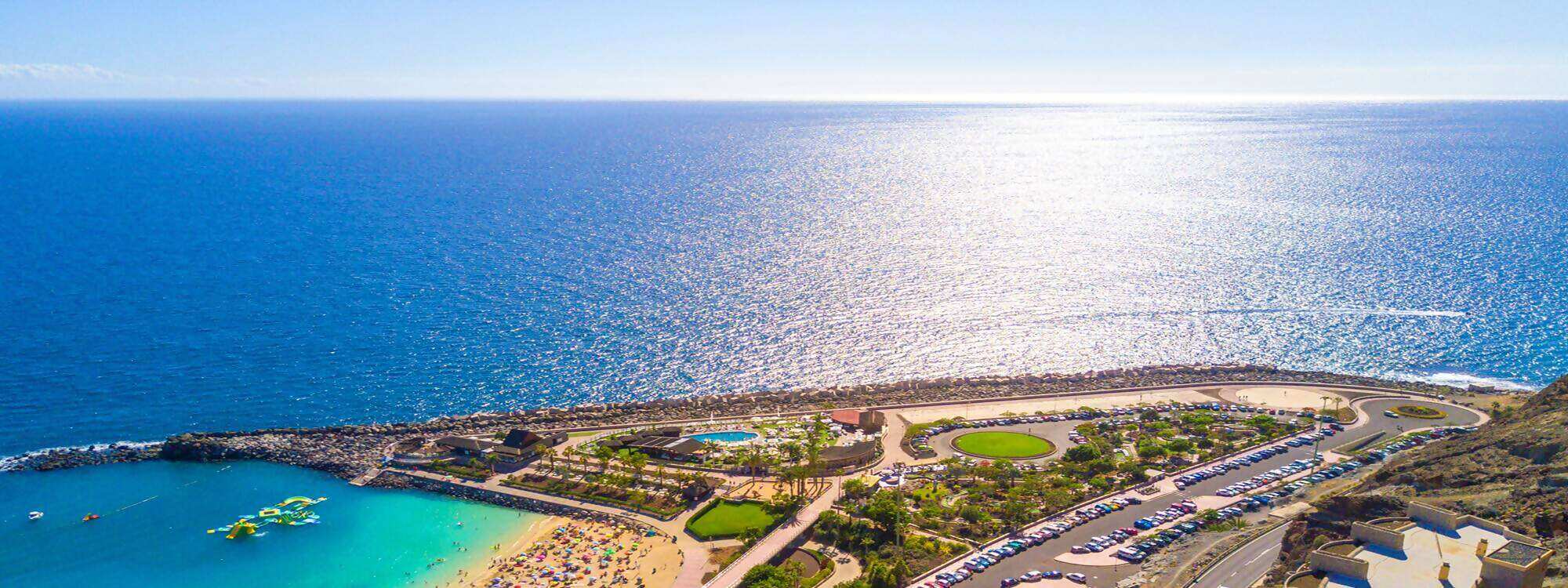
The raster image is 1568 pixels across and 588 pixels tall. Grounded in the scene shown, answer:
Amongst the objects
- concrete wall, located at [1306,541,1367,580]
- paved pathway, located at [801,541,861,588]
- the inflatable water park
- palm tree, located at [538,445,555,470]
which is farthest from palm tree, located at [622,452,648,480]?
concrete wall, located at [1306,541,1367,580]

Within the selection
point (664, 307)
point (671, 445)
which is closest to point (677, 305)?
point (664, 307)

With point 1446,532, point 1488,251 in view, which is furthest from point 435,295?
point 1488,251

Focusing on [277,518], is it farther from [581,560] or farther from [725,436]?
[725,436]

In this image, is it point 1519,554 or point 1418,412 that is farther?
point 1418,412

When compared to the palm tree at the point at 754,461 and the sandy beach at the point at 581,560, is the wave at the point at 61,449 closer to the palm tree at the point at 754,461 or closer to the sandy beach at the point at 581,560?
the sandy beach at the point at 581,560

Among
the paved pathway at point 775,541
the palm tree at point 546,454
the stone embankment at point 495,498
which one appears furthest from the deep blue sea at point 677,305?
the paved pathway at point 775,541
